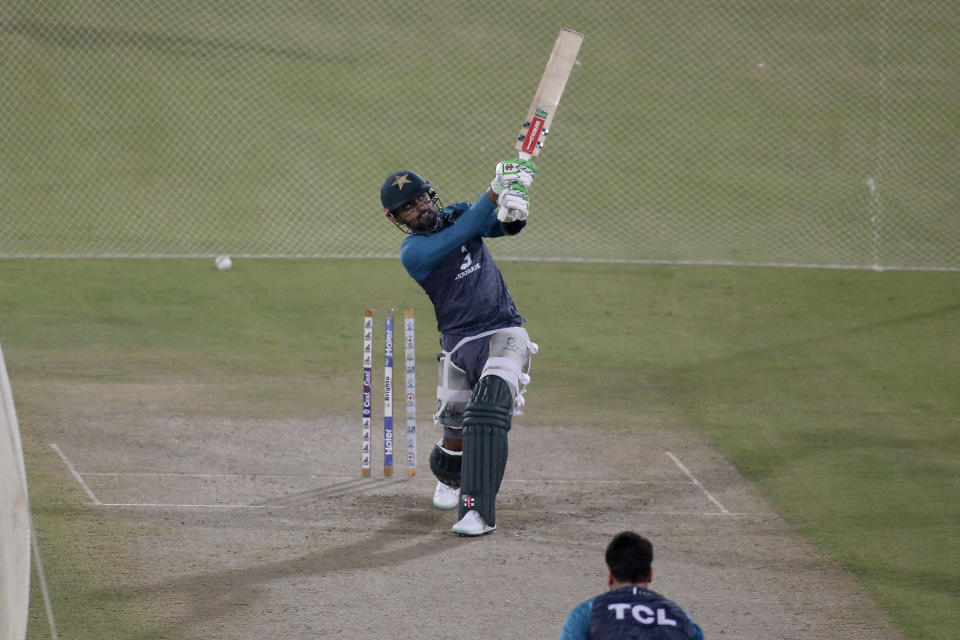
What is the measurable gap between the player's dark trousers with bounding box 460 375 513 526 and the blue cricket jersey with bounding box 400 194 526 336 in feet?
1.77

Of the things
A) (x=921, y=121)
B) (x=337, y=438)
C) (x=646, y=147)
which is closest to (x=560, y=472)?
(x=337, y=438)

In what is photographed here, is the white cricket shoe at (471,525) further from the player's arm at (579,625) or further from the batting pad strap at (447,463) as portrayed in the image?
the player's arm at (579,625)

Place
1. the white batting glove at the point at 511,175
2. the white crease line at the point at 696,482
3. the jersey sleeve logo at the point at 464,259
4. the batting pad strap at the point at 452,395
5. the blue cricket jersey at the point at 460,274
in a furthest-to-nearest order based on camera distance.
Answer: the white crease line at the point at 696,482, the batting pad strap at the point at 452,395, the jersey sleeve logo at the point at 464,259, the blue cricket jersey at the point at 460,274, the white batting glove at the point at 511,175

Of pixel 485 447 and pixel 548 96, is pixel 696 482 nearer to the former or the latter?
pixel 485 447

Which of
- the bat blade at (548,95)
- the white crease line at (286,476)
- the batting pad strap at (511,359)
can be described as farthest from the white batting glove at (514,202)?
the white crease line at (286,476)

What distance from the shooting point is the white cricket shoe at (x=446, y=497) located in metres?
8.41

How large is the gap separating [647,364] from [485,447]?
17.6 ft

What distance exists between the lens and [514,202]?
7504 millimetres

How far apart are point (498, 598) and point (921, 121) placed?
18180 mm

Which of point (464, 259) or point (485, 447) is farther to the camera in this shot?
point (464, 259)

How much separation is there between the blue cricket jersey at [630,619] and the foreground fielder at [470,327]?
326 cm

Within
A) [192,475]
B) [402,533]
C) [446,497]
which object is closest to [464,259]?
[446,497]

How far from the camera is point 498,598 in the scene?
6945 mm

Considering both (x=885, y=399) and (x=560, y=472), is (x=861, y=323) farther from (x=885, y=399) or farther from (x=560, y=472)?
(x=560, y=472)
